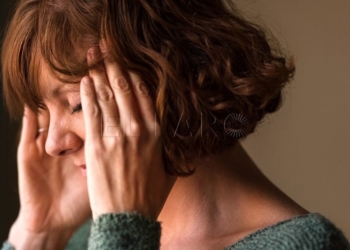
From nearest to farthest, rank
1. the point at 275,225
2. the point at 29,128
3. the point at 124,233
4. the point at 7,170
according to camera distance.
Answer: the point at 124,233 < the point at 275,225 < the point at 29,128 < the point at 7,170

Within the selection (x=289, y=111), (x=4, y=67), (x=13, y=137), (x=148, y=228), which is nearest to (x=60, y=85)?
(x=4, y=67)

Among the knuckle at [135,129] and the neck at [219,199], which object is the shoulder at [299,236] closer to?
the neck at [219,199]

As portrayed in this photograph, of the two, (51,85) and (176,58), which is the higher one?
(176,58)

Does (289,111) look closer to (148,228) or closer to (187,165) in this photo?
(187,165)

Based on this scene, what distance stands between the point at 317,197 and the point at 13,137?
0.87 metres

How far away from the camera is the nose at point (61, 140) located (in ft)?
3.10

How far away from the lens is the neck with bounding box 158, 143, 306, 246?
0.98 m

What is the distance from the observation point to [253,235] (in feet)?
3.04

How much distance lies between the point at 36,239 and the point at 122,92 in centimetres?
44

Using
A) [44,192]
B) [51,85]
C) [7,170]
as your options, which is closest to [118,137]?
[51,85]

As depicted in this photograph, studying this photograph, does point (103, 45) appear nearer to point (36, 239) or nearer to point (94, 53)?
point (94, 53)

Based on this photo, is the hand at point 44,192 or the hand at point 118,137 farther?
the hand at point 44,192

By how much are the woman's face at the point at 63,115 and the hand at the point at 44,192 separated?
0.65 ft

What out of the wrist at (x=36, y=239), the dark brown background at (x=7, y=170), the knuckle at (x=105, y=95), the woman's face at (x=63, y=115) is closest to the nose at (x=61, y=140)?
the woman's face at (x=63, y=115)
